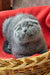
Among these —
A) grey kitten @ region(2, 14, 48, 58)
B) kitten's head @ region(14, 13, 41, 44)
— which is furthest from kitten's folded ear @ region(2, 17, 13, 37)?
kitten's head @ region(14, 13, 41, 44)

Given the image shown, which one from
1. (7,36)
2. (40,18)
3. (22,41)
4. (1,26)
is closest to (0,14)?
(1,26)

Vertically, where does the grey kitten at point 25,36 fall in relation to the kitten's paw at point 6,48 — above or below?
above

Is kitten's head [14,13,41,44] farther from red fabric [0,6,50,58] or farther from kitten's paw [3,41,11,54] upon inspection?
red fabric [0,6,50,58]

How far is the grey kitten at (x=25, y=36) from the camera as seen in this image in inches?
34.5

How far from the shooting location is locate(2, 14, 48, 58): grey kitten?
0.88m

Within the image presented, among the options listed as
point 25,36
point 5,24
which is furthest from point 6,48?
point 25,36

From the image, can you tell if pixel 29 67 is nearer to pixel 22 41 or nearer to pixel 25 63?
pixel 25 63

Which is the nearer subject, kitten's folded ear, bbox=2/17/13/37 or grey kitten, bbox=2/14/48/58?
grey kitten, bbox=2/14/48/58

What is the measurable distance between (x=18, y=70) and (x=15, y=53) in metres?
0.36

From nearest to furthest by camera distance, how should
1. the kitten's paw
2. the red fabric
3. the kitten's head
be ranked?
the kitten's head, the kitten's paw, the red fabric

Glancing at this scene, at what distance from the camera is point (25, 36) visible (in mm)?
875

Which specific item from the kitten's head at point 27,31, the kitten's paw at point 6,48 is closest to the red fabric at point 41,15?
the kitten's paw at point 6,48

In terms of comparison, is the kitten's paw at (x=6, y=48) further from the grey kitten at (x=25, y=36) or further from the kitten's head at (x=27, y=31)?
the kitten's head at (x=27, y=31)

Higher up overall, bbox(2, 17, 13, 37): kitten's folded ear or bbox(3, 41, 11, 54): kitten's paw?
bbox(2, 17, 13, 37): kitten's folded ear
